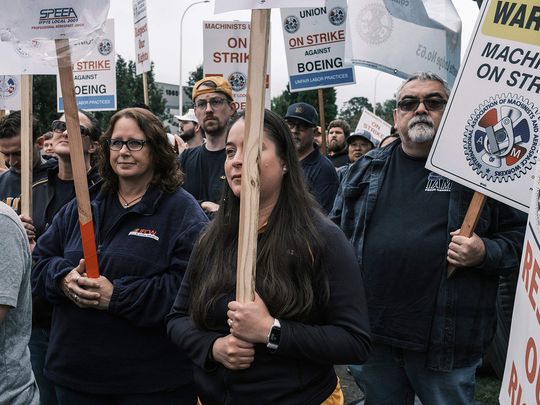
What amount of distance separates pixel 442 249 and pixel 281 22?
456 centimetres

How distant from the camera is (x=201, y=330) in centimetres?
229

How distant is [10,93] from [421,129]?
3.92 meters

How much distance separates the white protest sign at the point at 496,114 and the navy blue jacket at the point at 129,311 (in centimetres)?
121

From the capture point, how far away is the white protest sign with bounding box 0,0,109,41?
2555 millimetres

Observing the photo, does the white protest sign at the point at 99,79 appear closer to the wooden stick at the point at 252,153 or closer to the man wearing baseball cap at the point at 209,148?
the man wearing baseball cap at the point at 209,148

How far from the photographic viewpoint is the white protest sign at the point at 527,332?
1475 mm

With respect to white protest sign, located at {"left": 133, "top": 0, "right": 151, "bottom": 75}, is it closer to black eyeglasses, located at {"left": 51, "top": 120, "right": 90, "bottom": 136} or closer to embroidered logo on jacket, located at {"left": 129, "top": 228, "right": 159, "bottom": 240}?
black eyeglasses, located at {"left": 51, "top": 120, "right": 90, "bottom": 136}

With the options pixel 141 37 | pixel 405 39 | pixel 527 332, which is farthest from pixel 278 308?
pixel 141 37

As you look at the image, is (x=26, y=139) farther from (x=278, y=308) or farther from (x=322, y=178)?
(x=322, y=178)

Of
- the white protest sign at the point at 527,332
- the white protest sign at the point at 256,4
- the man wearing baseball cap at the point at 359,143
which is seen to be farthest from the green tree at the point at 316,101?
the white protest sign at the point at 527,332

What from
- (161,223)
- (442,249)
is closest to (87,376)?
A: (161,223)

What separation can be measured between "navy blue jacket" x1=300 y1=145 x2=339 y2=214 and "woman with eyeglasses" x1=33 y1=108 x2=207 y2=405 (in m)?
2.18

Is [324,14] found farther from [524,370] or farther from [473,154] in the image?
[524,370]

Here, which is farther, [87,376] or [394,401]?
[394,401]
